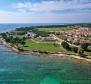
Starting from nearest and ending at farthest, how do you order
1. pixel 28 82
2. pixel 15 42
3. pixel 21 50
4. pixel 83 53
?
pixel 28 82
pixel 83 53
pixel 21 50
pixel 15 42

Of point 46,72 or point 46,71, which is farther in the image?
point 46,71

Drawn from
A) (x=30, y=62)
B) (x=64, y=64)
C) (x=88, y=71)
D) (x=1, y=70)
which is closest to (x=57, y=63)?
(x=64, y=64)

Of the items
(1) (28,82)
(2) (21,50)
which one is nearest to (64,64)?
(1) (28,82)

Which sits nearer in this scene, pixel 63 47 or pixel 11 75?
pixel 11 75

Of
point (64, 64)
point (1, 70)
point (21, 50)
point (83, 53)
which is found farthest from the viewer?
point (21, 50)

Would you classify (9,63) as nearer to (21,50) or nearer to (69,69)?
(69,69)
